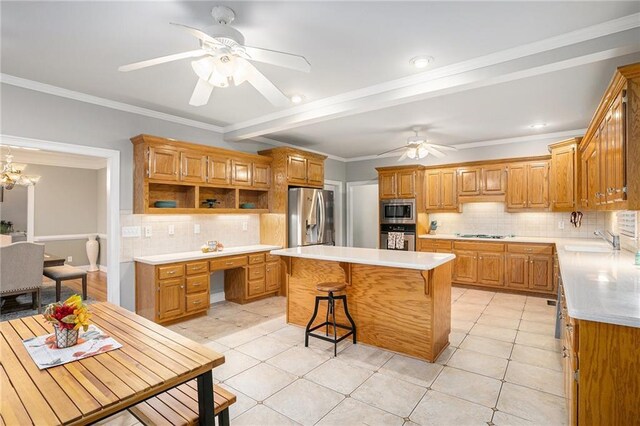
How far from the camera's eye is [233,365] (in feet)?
9.48

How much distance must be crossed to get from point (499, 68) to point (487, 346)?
257 cm

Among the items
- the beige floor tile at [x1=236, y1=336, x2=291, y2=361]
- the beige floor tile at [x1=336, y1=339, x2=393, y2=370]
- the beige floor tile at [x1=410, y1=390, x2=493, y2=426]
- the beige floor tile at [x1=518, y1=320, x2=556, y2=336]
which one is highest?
the beige floor tile at [x1=518, y1=320, x2=556, y2=336]

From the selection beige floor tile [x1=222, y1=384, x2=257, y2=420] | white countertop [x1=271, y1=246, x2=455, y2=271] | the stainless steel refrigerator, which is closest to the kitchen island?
white countertop [x1=271, y1=246, x2=455, y2=271]

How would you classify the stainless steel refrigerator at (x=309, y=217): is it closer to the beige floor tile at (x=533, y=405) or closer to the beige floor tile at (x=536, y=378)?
the beige floor tile at (x=536, y=378)

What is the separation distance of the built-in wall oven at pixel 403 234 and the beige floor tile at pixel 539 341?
2.74 metres

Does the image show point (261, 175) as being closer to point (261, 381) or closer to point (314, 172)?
point (314, 172)

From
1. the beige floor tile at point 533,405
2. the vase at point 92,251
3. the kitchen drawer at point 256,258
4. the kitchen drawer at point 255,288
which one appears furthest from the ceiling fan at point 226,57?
the vase at point 92,251

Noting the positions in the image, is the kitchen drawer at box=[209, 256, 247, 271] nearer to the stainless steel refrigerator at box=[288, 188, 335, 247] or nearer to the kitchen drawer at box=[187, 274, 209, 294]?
the kitchen drawer at box=[187, 274, 209, 294]

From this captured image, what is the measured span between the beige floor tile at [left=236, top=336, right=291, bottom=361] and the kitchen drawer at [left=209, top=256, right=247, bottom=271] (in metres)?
1.24

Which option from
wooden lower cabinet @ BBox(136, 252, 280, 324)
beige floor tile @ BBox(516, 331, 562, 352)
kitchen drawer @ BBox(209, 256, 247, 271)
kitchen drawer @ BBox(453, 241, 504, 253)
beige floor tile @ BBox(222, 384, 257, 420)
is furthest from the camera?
kitchen drawer @ BBox(453, 241, 504, 253)

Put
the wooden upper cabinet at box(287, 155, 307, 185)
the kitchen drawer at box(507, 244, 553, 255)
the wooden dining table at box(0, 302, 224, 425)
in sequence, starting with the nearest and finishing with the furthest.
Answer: the wooden dining table at box(0, 302, 224, 425)
the kitchen drawer at box(507, 244, 553, 255)
the wooden upper cabinet at box(287, 155, 307, 185)

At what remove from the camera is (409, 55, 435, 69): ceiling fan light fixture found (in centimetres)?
274

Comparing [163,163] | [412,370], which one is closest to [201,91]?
[163,163]

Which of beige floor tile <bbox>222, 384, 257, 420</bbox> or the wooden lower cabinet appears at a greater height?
the wooden lower cabinet
